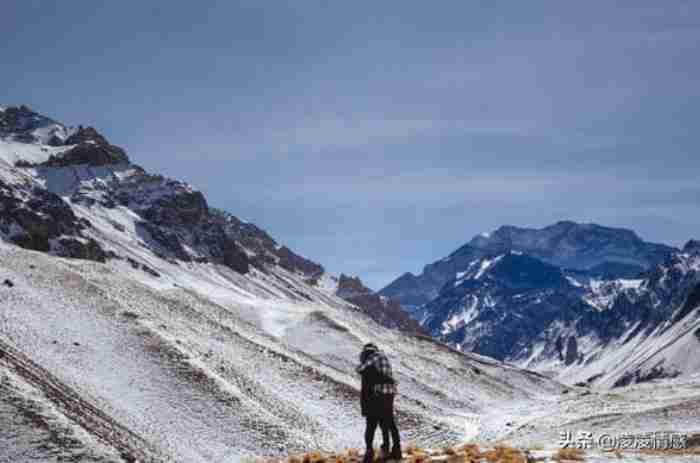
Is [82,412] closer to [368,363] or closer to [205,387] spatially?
[205,387]

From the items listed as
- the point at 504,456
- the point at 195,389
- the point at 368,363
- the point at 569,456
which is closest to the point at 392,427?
the point at 368,363

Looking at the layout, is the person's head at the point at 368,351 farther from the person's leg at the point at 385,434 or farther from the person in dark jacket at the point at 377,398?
the person's leg at the point at 385,434

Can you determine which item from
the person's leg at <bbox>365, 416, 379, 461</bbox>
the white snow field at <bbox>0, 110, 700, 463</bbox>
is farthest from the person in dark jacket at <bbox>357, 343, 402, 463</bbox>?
the white snow field at <bbox>0, 110, 700, 463</bbox>

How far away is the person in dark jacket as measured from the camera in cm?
1916

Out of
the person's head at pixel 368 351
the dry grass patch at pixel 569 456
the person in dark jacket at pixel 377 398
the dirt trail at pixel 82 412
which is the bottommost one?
the dirt trail at pixel 82 412

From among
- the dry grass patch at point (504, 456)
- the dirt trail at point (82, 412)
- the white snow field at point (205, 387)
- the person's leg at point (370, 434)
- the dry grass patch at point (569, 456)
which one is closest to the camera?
the dry grass patch at point (504, 456)

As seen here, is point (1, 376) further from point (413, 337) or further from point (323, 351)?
point (413, 337)

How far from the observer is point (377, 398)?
1916 centimetres

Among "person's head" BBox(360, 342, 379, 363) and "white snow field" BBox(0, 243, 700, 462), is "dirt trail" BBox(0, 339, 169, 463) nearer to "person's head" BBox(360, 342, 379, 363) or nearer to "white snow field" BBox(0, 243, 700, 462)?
"white snow field" BBox(0, 243, 700, 462)

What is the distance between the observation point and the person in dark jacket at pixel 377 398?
19156 millimetres

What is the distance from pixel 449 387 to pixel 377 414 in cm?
5273

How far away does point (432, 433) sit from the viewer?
49.8m

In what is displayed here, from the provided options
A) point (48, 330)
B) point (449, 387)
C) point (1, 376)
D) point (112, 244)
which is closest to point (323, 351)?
point (449, 387)

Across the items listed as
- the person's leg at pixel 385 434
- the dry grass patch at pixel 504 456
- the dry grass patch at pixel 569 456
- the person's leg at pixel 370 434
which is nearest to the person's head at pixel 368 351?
the person's leg at pixel 370 434
